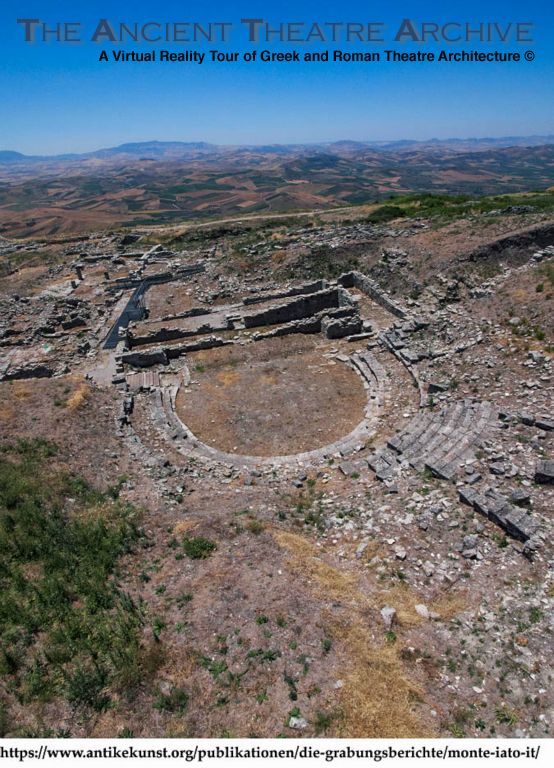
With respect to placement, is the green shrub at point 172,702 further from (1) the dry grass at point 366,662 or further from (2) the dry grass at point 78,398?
(2) the dry grass at point 78,398

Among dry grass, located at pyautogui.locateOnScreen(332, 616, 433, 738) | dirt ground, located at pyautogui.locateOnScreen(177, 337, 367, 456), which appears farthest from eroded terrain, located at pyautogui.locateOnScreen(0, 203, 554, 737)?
dirt ground, located at pyautogui.locateOnScreen(177, 337, 367, 456)

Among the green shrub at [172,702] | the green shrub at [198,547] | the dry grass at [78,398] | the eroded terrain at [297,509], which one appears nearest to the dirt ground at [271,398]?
the eroded terrain at [297,509]

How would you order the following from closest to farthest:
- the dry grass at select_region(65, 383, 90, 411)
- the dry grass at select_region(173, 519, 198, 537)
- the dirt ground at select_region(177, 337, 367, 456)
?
the dry grass at select_region(173, 519, 198, 537) → the dirt ground at select_region(177, 337, 367, 456) → the dry grass at select_region(65, 383, 90, 411)

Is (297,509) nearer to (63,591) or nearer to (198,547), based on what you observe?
(198,547)

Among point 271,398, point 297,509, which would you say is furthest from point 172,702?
point 271,398

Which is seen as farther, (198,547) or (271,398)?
(271,398)

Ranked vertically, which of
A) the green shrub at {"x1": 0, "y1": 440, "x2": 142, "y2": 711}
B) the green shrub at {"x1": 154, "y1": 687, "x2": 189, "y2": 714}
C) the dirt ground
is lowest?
the green shrub at {"x1": 154, "y1": 687, "x2": 189, "y2": 714}

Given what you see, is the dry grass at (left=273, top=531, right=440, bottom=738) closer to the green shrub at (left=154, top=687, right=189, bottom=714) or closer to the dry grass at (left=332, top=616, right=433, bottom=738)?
the dry grass at (left=332, top=616, right=433, bottom=738)

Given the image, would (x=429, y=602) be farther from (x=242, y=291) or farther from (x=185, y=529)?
(x=242, y=291)

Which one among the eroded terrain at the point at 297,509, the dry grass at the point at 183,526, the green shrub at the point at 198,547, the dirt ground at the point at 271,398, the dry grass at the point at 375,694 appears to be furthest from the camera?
the dirt ground at the point at 271,398
